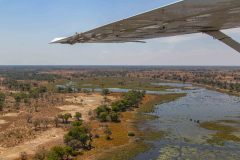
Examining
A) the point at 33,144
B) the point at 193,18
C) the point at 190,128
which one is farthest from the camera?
the point at 190,128

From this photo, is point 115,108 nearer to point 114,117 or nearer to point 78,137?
point 114,117

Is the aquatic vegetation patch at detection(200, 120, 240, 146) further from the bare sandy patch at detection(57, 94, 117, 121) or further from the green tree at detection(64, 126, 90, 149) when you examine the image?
the bare sandy patch at detection(57, 94, 117, 121)

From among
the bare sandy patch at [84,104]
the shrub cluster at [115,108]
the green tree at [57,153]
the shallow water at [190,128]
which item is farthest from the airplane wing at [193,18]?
the bare sandy patch at [84,104]

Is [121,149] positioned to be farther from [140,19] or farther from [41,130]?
[140,19]

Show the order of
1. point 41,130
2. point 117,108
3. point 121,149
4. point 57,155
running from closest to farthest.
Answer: point 57,155, point 121,149, point 41,130, point 117,108

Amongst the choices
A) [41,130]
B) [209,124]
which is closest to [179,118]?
[209,124]

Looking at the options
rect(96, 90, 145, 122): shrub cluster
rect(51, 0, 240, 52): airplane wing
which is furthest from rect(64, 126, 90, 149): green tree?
rect(51, 0, 240, 52): airplane wing

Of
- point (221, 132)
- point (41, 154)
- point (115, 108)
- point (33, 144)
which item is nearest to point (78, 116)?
point (115, 108)
